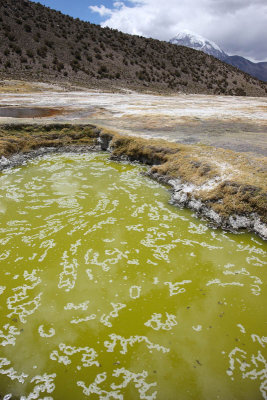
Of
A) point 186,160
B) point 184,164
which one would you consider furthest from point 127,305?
point 186,160

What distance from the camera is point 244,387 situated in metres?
5.19

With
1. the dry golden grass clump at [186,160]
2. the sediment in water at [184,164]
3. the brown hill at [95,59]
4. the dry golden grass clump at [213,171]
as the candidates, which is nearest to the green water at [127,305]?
the sediment in water at [184,164]

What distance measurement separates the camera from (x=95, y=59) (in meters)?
63.9

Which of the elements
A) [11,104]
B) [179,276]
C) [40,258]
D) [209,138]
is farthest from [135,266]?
[11,104]

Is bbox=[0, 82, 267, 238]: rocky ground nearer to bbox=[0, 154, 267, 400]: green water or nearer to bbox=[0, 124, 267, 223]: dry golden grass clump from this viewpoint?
bbox=[0, 124, 267, 223]: dry golden grass clump

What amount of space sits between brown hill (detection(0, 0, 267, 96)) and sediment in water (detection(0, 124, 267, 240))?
112ft

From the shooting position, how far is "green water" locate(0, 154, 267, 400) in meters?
5.30

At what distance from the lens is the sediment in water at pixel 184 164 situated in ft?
36.0

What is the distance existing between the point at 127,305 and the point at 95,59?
6721 centimetres

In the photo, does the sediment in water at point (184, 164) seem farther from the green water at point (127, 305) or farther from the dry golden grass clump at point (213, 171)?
the green water at point (127, 305)

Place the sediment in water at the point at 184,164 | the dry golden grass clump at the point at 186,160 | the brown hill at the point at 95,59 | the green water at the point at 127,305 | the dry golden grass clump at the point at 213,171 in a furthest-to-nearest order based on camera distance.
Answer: the brown hill at the point at 95,59 < the dry golden grass clump at the point at 186,160 < the dry golden grass clump at the point at 213,171 < the sediment in water at the point at 184,164 < the green water at the point at 127,305

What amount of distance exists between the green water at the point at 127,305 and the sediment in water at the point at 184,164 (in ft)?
3.26

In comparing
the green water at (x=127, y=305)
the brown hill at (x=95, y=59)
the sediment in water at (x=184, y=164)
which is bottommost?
the green water at (x=127, y=305)

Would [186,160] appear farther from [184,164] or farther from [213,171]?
[213,171]
